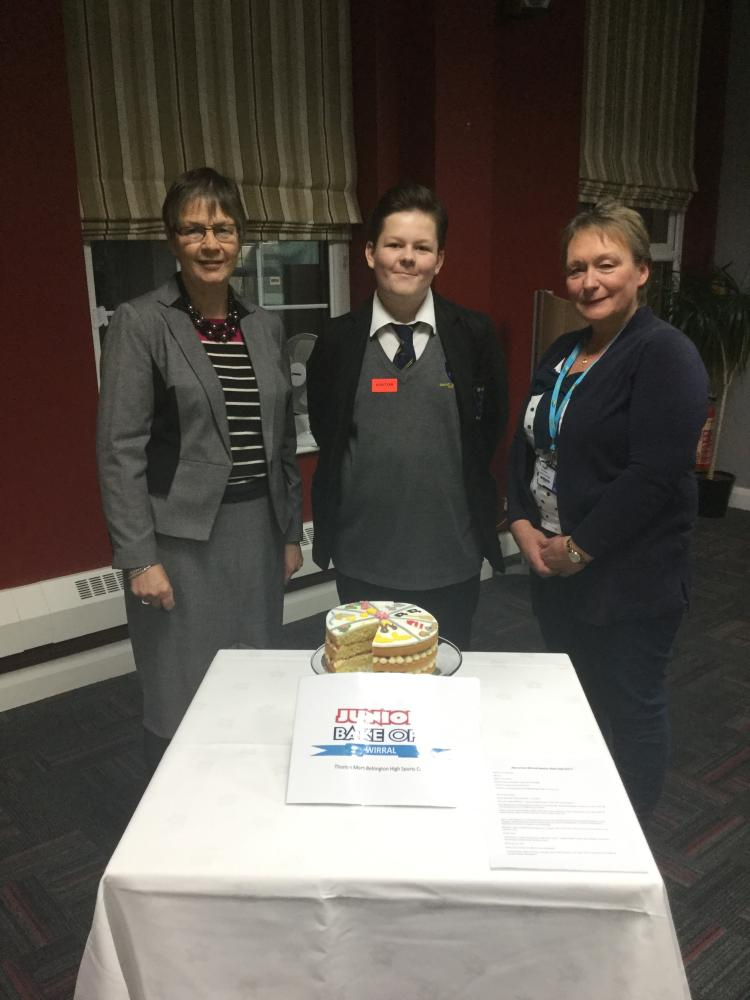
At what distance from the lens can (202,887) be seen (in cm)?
91

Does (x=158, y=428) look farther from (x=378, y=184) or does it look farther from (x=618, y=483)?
(x=378, y=184)

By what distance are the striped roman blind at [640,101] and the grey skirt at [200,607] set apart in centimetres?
328

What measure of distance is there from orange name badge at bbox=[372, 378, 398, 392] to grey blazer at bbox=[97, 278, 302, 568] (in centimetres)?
25

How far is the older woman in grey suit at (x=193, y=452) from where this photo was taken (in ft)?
5.67

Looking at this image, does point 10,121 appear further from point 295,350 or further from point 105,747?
point 105,747

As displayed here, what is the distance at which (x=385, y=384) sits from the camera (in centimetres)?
182

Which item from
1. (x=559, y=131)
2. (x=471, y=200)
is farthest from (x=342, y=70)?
(x=559, y=131)

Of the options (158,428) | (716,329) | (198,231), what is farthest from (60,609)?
(716,329)

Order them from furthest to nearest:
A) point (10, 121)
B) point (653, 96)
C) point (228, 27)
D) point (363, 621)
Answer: point (653, 96) → point (228, 27) → point (10, 121) → point (363, 621)

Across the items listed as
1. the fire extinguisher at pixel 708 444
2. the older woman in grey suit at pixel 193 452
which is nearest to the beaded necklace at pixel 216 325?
the older woman in grey suit at pixel 193 452

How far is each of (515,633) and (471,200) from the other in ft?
6.34

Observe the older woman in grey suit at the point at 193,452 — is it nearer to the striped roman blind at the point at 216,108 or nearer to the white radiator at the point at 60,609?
the white radiator at the point at 60,609

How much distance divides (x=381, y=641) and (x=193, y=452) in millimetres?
773

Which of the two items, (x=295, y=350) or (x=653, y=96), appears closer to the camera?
(x=295, y=350)
